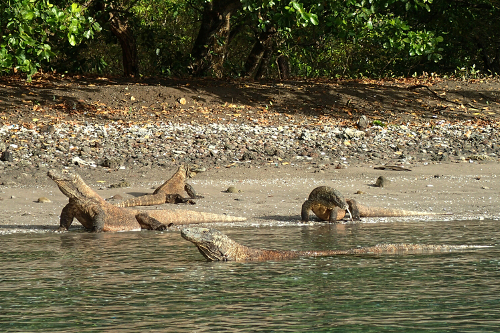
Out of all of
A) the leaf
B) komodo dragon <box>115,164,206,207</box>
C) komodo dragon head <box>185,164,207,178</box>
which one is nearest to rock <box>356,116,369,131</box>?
komodo dragon head <box>185,164,207,178</box>

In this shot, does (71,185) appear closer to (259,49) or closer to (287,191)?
(287,191)

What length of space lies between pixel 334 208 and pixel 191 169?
367 centimetres

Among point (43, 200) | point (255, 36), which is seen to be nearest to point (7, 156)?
point (43, 200)

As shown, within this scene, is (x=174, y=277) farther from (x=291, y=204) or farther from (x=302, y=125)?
(x=302, y=125)

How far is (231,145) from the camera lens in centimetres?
1489

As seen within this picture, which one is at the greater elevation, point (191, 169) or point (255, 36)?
point (255, 36)

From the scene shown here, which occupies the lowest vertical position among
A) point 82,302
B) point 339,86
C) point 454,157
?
point 82,302

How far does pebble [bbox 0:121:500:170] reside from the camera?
45.8 feet

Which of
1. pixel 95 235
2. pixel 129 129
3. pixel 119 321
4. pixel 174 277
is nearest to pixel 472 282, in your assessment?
pixel 174 277

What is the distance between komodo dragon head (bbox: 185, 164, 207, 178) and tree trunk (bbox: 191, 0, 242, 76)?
8.09 metres

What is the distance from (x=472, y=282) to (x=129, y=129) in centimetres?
1106

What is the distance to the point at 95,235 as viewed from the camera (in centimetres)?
882

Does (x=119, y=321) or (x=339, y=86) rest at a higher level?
(x=339, y=86)

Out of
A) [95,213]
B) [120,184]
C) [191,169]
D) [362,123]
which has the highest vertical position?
[362,123]
